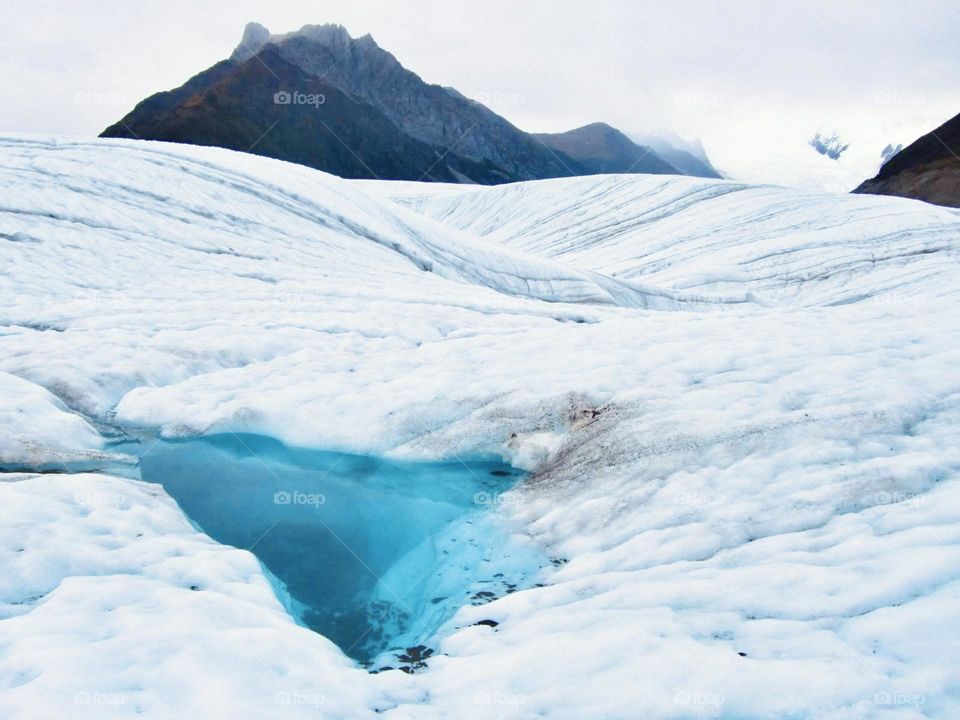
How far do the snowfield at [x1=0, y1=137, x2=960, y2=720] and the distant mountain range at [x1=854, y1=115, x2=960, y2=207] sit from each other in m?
26.7

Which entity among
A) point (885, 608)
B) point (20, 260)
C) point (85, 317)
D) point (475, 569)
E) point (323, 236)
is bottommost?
point (475, 569)

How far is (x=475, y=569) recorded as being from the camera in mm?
4086

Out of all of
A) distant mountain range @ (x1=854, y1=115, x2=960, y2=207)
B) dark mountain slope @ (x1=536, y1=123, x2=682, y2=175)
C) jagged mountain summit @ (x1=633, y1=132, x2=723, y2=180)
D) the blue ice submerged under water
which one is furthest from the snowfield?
jagged mountain summit @ (x1=633, y1=132, x2=723, y2=180)

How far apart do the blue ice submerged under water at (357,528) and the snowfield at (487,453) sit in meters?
0.20

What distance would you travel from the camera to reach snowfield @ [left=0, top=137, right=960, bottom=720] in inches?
103

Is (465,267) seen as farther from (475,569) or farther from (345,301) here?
(475,569)

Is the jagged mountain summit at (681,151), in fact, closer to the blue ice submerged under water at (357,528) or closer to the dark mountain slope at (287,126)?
the dark mountain slope at (287,126)

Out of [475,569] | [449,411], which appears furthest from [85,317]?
[475,569]

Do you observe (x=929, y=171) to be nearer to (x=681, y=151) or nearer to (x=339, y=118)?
(x=339, y=118)

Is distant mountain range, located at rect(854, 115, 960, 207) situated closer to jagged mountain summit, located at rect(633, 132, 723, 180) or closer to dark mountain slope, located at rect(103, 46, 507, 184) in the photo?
dark mountain slope, located at rect(103, 46, 507, 184)

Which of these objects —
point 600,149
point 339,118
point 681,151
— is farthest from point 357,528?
point 681,151

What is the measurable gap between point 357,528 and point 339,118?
274ft

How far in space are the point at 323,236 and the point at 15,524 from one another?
30.5 feet

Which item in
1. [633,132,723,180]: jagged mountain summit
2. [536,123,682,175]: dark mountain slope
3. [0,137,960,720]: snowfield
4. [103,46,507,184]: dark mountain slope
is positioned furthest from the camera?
[633,132,723,180]: jagged mountain summit
